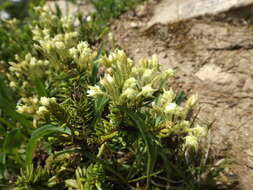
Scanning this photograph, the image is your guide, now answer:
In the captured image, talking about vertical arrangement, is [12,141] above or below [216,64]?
below

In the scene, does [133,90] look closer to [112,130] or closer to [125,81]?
[125,81]

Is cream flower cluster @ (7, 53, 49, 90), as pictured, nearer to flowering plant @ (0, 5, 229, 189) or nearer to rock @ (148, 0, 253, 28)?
flowering plant @ (0, 5, 229, 189)

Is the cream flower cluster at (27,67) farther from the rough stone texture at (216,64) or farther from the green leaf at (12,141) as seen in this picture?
the rough stone texture at (216,64)

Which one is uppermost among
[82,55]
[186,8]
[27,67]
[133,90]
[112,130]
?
[186,8]

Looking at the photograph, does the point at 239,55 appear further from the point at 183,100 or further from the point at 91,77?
the point at 91,77

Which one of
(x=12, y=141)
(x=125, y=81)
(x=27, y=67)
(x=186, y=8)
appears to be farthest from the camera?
(x=186, y=8)

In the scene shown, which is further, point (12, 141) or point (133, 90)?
point (12, 141)

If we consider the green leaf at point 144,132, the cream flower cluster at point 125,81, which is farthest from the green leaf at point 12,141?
the green leaf at point 144,132

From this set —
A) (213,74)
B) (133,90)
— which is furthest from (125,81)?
(213,74)

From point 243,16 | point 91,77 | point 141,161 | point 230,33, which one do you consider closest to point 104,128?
point 141,161

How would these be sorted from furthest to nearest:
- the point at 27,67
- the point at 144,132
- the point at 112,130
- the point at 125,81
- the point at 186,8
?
the point at 186,8 < the point at 27,67 < the point at 112,130 < the point at 125,81 < the point at 144,132
